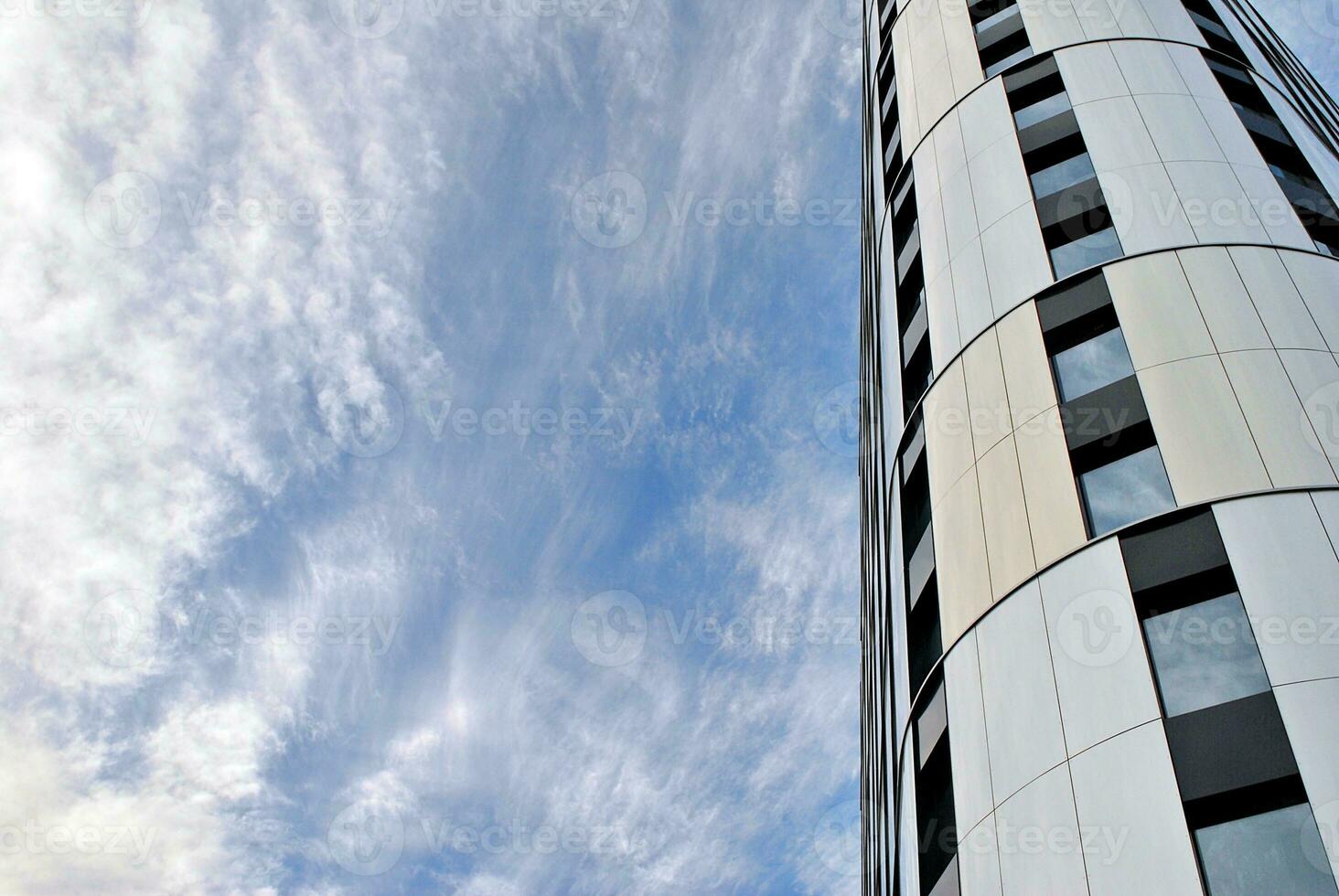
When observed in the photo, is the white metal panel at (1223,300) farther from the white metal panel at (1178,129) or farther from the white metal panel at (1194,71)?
the white metal panel at (1194,71)

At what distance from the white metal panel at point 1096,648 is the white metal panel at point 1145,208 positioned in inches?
336

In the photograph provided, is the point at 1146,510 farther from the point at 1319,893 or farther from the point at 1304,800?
the point at 1319,893

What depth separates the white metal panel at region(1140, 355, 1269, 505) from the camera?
52.3ft

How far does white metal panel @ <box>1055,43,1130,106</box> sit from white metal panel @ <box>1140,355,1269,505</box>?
12.2m

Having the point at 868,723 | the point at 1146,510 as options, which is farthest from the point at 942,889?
the point at 868,723

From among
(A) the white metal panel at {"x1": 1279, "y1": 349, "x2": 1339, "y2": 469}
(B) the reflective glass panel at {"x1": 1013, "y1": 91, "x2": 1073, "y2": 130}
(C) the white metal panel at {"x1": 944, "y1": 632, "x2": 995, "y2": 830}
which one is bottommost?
(C) the white metal panel at {"x1": 944, "y1": 632, "x2": 995, "y2": 830}

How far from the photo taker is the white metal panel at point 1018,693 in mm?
14727

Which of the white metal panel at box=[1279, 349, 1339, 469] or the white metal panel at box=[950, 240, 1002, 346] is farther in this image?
the white metal panel at box=[950, 240, 1002, 346]

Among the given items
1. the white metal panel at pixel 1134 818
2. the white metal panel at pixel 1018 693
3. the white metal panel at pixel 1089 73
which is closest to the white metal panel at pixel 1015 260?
the white metal panel at pixel 1089 73

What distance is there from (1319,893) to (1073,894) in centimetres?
292

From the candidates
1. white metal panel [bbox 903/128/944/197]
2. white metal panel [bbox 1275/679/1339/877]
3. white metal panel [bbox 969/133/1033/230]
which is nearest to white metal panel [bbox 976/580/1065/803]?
white metal panel [bbox 1275/679/1339/877]

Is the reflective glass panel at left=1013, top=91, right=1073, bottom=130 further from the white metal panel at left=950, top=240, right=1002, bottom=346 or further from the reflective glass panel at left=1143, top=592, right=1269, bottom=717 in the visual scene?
the reflective glass panel at left=1143, top=592, right=1269, bottom=717

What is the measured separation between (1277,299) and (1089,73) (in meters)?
12.0

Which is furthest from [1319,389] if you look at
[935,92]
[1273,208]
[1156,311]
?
[935,92]
